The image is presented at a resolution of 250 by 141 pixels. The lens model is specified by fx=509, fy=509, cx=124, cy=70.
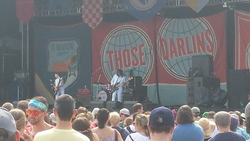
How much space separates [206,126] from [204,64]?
9.93m

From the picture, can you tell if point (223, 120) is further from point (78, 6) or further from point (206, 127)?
point (78, 6)

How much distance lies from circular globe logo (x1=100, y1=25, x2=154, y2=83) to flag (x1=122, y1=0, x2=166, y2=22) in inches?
58.2

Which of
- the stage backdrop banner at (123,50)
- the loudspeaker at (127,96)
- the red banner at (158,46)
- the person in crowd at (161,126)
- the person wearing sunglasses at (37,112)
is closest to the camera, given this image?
the person in crowd at (161,126)

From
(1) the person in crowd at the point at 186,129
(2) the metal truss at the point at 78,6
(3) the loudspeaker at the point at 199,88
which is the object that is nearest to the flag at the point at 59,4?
(2) the metal truss at the point at 78,6

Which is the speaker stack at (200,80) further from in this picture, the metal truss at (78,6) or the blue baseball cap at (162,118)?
the blue baseball cap at (162,118)

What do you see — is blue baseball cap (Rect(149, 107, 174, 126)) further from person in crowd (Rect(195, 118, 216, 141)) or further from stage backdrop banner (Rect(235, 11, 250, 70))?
stage backdrop banner (Rect(235, 11, 250, 70))

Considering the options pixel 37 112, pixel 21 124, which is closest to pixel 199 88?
pixel 37 112

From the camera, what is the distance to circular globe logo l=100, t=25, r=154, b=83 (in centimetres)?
1725

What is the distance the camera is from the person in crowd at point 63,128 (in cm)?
298

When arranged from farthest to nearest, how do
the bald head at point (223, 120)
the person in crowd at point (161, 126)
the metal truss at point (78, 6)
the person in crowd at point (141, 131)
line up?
the metal truss at point (78, 6) < the person in crowd at point (141, 131) < the bald head at point (223, 120) < the person in crowd at point (161, 126)

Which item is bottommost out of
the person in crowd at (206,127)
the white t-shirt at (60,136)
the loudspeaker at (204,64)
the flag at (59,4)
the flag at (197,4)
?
the person in crowd at (206,127)

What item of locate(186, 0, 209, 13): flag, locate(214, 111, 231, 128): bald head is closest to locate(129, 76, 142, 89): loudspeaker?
locate(186, 0, 209, 13): flag

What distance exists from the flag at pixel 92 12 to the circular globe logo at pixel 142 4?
147cm

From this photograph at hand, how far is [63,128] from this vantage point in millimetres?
3021
